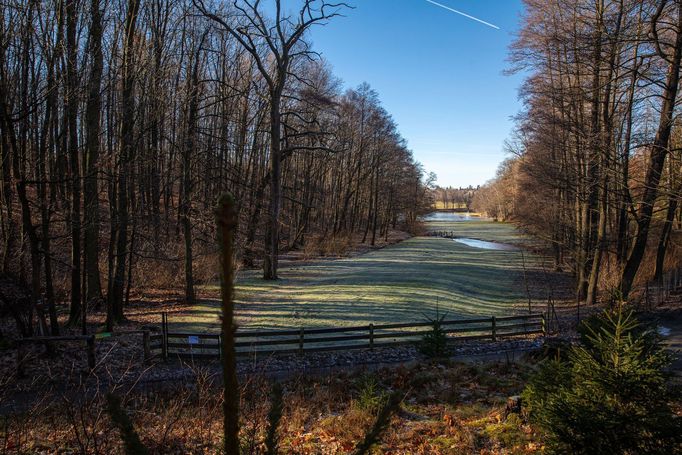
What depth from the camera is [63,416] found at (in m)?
6.89

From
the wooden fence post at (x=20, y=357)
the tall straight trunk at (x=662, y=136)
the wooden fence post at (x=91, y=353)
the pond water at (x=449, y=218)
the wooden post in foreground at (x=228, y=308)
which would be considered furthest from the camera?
the pond water at (x=449, y=218)

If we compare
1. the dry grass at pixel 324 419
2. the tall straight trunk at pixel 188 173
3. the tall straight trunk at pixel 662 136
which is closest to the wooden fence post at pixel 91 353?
the dry grass at pixel 324 419

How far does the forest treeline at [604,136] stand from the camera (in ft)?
40.9

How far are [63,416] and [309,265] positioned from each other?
23790 mm

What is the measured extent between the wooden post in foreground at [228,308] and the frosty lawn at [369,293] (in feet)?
41.3

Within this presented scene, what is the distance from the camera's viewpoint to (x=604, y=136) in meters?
13.0

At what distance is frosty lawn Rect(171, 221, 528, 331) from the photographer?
16.0 m

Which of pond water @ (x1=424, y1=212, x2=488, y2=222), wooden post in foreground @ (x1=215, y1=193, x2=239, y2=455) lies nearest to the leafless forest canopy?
wooden post in foreground @ (x1=215, y1=193, x2=239, y2=455)

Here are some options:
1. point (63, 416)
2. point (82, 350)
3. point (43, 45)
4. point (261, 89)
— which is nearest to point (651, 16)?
point (43, 45)

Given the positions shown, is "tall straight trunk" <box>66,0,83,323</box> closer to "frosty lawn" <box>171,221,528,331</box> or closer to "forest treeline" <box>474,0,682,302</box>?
"frosty lawn" <box>171,221,528,331</box>

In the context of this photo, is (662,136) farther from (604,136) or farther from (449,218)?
(449,218)

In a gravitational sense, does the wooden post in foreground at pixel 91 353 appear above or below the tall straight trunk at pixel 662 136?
below

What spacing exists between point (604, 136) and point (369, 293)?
11.7 m

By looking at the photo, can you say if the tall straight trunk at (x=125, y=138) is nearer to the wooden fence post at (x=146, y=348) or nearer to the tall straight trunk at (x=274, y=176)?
the wooden fence post at (x=146, y=348)
